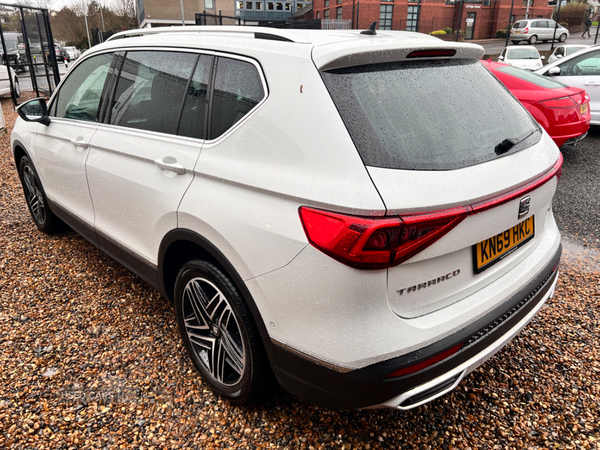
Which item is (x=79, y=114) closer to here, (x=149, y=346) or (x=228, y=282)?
(x=149, y=346)

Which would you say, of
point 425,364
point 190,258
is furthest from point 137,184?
point 425,364

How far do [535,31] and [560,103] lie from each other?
121 feet

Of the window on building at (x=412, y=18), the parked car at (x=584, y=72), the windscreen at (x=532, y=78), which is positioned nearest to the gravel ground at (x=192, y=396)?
the windscreen at (x=532, y=78)

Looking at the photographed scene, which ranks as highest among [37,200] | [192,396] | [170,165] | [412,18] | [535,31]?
[412,18]

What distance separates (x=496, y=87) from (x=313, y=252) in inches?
54.9

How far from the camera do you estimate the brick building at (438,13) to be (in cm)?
4553

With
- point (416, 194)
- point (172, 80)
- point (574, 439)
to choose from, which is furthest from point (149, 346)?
point (574, 439)

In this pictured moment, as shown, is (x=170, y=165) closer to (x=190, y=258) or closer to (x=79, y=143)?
(x=190, y=258)

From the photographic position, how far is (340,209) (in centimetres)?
155

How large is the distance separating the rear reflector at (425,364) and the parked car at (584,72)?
28.2 feet

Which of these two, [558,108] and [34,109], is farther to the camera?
[558,108]

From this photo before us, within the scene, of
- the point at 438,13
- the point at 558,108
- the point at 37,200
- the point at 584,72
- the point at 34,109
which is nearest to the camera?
the point at 34,109

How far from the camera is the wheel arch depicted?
6.21 feet

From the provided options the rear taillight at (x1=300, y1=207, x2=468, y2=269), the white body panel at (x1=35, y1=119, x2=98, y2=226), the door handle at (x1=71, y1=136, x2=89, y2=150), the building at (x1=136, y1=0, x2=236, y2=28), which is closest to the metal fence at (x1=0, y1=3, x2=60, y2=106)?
the white body panel at (x1=35, y1=119, x2=98, y2=226)
